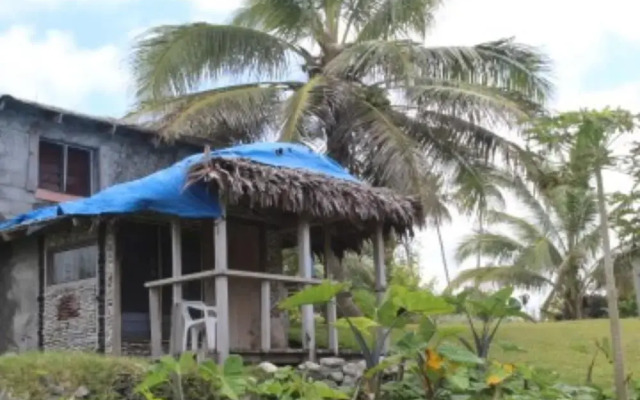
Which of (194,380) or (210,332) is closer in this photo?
(194,380)

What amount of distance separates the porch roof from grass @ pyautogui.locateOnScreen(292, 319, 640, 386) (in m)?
2.00

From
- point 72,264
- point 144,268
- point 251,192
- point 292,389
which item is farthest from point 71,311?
point 292,389

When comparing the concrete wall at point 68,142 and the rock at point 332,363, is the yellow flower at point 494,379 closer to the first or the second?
the rock at point 332,363

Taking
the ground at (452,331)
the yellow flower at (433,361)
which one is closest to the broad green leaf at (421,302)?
the yellow flower at (433,361)

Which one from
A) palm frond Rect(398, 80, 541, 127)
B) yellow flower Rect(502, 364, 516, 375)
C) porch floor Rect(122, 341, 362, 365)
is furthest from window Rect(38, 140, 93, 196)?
yellow flower Rect(502, 364, 516, 375)

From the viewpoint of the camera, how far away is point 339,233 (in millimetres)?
15078

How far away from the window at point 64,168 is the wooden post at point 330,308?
170 inches

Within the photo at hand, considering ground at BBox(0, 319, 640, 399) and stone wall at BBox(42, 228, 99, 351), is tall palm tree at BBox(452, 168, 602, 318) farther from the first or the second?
stone wall at BBox(42, 228, 99, 351)

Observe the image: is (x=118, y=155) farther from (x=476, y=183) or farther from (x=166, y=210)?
(x=476, y=183)

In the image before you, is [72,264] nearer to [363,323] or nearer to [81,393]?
[81,393]

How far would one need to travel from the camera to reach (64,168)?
1573 centimetres

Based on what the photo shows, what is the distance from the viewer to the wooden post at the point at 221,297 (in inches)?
426

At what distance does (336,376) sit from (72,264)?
487cm

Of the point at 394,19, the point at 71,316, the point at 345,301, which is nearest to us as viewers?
the point at 71,316
